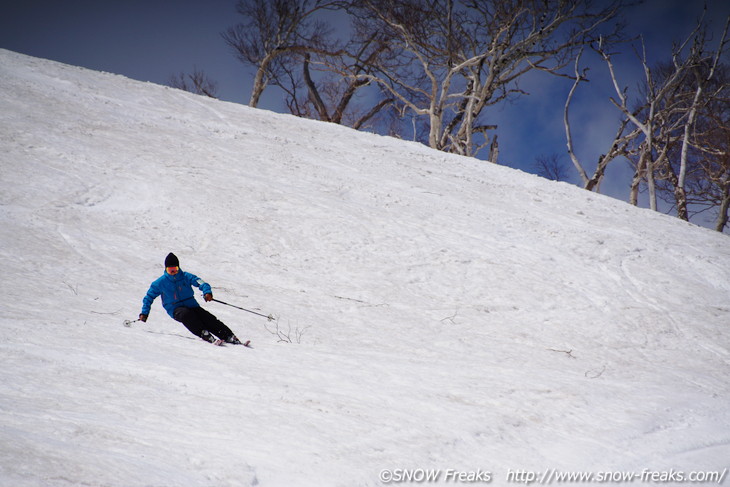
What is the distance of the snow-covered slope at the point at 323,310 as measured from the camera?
285 cm

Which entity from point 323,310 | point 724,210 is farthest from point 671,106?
point 323,310

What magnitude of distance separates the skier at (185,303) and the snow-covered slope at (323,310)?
25 centimetres

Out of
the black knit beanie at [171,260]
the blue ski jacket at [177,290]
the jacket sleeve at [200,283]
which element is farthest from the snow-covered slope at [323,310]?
the black knit beanie at [171,260]

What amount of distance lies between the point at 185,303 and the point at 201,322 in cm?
36

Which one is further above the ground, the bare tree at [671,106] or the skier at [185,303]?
the bare tree at [671,106]

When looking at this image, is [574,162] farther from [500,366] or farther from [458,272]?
[500,366]

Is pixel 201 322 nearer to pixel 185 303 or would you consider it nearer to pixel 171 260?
pixel 185 303

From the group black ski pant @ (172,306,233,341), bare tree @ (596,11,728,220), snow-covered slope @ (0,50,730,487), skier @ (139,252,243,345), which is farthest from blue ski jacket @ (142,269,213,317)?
bare tree @ (596,11,728,220)

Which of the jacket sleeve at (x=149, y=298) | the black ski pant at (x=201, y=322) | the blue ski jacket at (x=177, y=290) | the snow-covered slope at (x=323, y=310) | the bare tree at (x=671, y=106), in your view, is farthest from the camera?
the bare tree at (x=671, y=106)

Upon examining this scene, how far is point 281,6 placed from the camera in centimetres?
2366

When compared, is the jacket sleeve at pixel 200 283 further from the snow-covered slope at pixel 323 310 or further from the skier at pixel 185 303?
the snow-covered slope at pixel 323 310

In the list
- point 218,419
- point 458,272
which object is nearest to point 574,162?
point 458,272

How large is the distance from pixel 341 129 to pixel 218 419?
518 inches

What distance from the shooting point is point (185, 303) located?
561 centimetres
